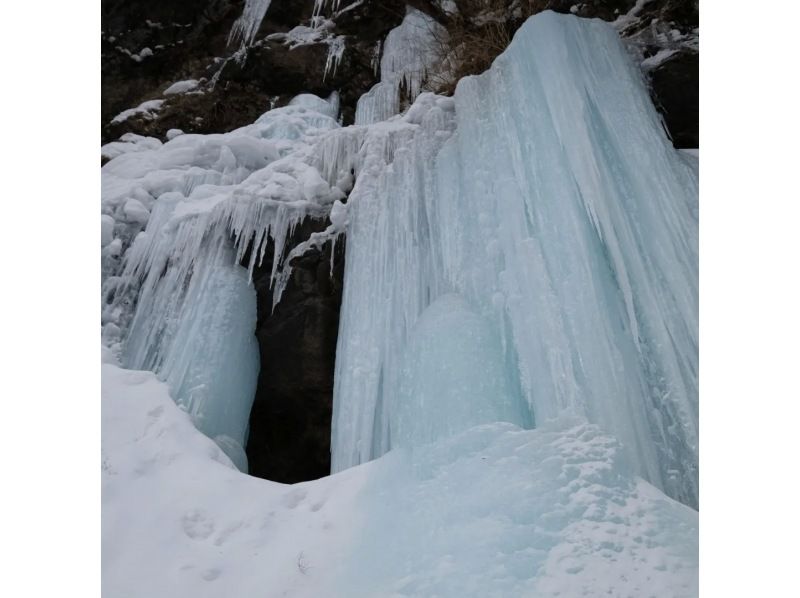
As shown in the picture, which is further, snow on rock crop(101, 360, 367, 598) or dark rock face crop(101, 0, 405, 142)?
dark rock face crop(101, 0, 405, 142)

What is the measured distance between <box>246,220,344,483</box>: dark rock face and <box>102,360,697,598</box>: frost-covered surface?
3.67 feet

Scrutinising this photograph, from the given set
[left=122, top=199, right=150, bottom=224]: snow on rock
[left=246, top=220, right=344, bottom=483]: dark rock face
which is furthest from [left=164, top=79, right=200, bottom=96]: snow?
[left=246, top=220, right=344, bottom=483]: dark rock face

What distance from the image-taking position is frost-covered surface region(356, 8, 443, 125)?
5543 mm

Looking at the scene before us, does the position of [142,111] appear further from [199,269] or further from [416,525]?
[416,525]

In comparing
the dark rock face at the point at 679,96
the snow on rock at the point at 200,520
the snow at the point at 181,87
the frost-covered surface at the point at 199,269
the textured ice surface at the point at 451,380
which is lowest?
the snow on rock at the point at 200,520

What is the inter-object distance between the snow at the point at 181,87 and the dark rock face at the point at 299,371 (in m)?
3.32

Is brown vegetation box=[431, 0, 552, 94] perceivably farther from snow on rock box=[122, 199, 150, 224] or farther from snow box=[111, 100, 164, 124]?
snow box=[111, 100, 164, 124]

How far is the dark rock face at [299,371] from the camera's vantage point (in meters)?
3.47

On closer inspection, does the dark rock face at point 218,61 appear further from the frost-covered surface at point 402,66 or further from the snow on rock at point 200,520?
the snow on rock at point 200,520

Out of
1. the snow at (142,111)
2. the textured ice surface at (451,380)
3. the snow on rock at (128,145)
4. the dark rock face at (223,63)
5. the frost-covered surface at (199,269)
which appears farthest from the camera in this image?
the dark rock face at (223,63)

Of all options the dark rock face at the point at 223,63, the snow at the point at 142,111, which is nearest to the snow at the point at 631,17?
the dark rock face at the point at 223,63

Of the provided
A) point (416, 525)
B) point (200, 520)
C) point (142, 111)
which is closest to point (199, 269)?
point (200, 520)
